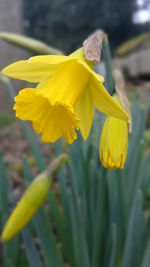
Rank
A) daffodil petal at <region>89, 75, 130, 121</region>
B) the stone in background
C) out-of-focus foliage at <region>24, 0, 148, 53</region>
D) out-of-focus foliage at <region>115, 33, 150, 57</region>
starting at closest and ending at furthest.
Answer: daffodil petal at <region>89, 75, 130, 121</region> < the stone in background < out-of-focus foliage at <region>115, 33, 150, 57</region> < out-of-focus foliage at <region>24, 0, 148, 53</region>

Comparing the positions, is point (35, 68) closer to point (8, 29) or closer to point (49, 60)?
point (49, 60)

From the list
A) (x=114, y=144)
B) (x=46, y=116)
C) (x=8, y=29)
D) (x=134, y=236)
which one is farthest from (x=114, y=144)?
(x=8, y=29)

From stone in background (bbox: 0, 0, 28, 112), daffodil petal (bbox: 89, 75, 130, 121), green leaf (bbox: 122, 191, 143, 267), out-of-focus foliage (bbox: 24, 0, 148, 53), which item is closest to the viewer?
daffodil petal (bbox: 89, 75, 130, 121)

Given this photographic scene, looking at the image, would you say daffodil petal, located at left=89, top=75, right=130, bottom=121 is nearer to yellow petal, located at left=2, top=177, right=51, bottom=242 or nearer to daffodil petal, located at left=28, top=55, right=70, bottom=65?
daffodil petal, located at left=28, top=55, right=70, bottom=65

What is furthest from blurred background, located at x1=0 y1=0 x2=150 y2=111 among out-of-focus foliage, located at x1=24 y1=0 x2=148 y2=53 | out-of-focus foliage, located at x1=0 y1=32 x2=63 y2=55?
out-of-focus foliage, located at x1=0 y1=32 x2=63 y2=55

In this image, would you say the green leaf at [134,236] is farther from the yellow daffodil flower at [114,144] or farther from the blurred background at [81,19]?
the blurred background at [81,19]

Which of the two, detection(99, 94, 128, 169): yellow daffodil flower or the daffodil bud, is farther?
the daffodil bud
